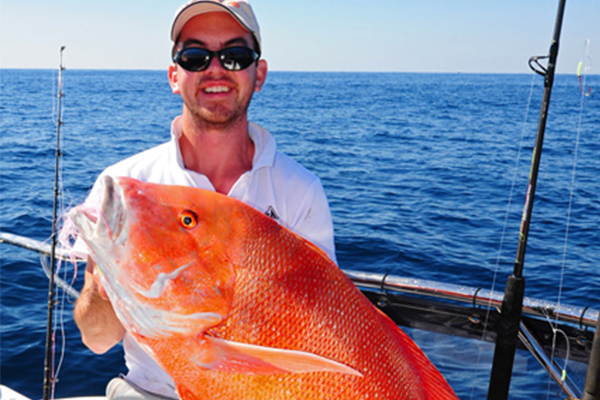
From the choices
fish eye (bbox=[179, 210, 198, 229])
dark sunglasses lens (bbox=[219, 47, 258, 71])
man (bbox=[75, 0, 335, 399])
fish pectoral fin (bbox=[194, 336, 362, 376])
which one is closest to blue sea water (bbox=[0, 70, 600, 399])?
fish eye (bbox=[179, 210, 198, 229])

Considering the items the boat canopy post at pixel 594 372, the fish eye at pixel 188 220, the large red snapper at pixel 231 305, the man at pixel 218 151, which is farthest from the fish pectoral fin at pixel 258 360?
the boat canopy post at pixel 594 372

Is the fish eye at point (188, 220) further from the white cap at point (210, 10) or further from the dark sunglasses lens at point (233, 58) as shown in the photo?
the white cap at point (210, 10)

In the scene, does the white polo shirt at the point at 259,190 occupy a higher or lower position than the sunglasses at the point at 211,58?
lower

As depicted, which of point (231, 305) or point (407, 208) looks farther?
point (407, 208)

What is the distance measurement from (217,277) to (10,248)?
8.63m

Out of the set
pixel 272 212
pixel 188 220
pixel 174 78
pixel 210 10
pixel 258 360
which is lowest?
pixel 258 360

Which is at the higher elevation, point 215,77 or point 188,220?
point 215,77

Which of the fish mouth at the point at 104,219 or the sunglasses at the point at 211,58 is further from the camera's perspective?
the sunglasses at the point at 211,58

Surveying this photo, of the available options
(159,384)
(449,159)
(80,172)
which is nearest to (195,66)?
(159,384)

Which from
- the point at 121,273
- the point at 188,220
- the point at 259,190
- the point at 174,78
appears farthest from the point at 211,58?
the point at 121,273

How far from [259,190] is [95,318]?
0.84 meters

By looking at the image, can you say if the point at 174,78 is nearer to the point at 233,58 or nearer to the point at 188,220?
the point at 233,58

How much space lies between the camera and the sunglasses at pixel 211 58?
2.29 metres

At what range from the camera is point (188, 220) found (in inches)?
57.5
